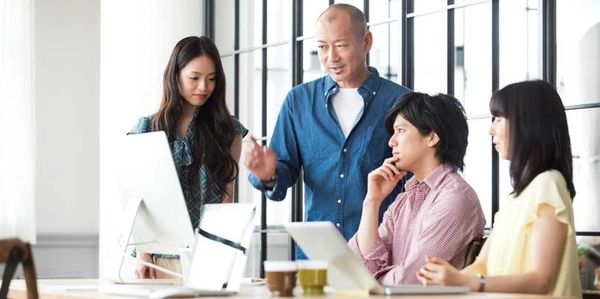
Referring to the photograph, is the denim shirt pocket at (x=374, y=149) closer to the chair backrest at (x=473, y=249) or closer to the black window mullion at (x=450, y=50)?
the chair backrest at (x=473, y=249)

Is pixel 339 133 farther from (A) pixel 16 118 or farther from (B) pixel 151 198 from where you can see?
(A) pixel 16 118

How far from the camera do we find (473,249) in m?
3.19

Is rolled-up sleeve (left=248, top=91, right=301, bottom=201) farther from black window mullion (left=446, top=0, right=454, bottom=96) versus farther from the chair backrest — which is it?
black window mullion (left=446, top=0, right=454, bottom=96)

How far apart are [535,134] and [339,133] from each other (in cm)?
121

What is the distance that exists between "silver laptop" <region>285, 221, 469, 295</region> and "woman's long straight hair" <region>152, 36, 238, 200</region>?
42.5 inches

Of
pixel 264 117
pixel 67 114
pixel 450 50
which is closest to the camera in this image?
pixel 450 50

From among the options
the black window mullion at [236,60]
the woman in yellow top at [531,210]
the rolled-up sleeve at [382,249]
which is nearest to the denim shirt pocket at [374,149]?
the rolled-up sleeve at [382,249]

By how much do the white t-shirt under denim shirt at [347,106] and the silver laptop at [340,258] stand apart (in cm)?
130

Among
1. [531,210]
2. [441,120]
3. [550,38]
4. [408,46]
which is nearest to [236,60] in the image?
[408,46]

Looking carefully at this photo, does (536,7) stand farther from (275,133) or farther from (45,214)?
(45,214)

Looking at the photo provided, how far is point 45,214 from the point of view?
296 inches

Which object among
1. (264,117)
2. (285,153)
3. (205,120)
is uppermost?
(264,117)

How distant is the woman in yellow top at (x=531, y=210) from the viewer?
262cm

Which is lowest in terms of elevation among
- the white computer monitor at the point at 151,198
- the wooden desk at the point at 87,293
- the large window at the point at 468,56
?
the wooden desk at the point at 87,293
